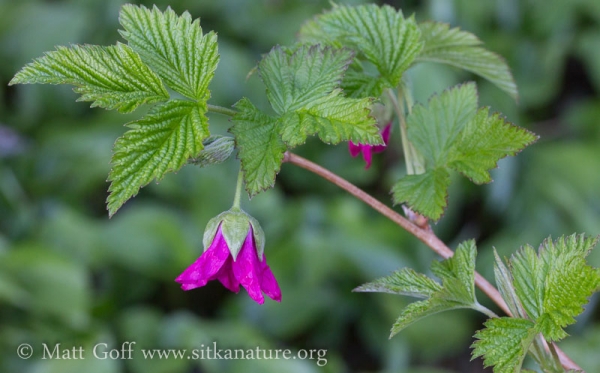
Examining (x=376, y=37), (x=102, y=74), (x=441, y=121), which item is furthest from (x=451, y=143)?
(x=102, y=74)

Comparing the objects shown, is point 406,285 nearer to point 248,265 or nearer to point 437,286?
point 437,286

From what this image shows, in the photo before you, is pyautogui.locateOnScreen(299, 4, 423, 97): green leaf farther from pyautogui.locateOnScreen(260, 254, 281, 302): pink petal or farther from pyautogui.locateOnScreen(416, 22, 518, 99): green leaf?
pyautogui.locateOnScreen(260, 254, 281, 302): pink petal

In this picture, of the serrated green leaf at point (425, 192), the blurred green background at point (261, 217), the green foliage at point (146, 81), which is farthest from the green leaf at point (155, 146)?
the blurred green background at point (261, 217)

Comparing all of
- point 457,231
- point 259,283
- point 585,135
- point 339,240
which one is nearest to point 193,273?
point 259,283

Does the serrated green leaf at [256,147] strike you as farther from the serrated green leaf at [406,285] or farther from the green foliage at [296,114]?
the serrated green leaf at [406,285]

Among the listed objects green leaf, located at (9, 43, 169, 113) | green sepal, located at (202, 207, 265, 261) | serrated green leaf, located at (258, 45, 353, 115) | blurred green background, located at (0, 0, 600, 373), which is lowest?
blurred green background, located at (0, 0, 600, 373)

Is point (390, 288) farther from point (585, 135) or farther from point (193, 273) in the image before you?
point (585, 135)

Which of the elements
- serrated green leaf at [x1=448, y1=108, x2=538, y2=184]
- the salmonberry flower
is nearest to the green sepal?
the salmonberry flower
